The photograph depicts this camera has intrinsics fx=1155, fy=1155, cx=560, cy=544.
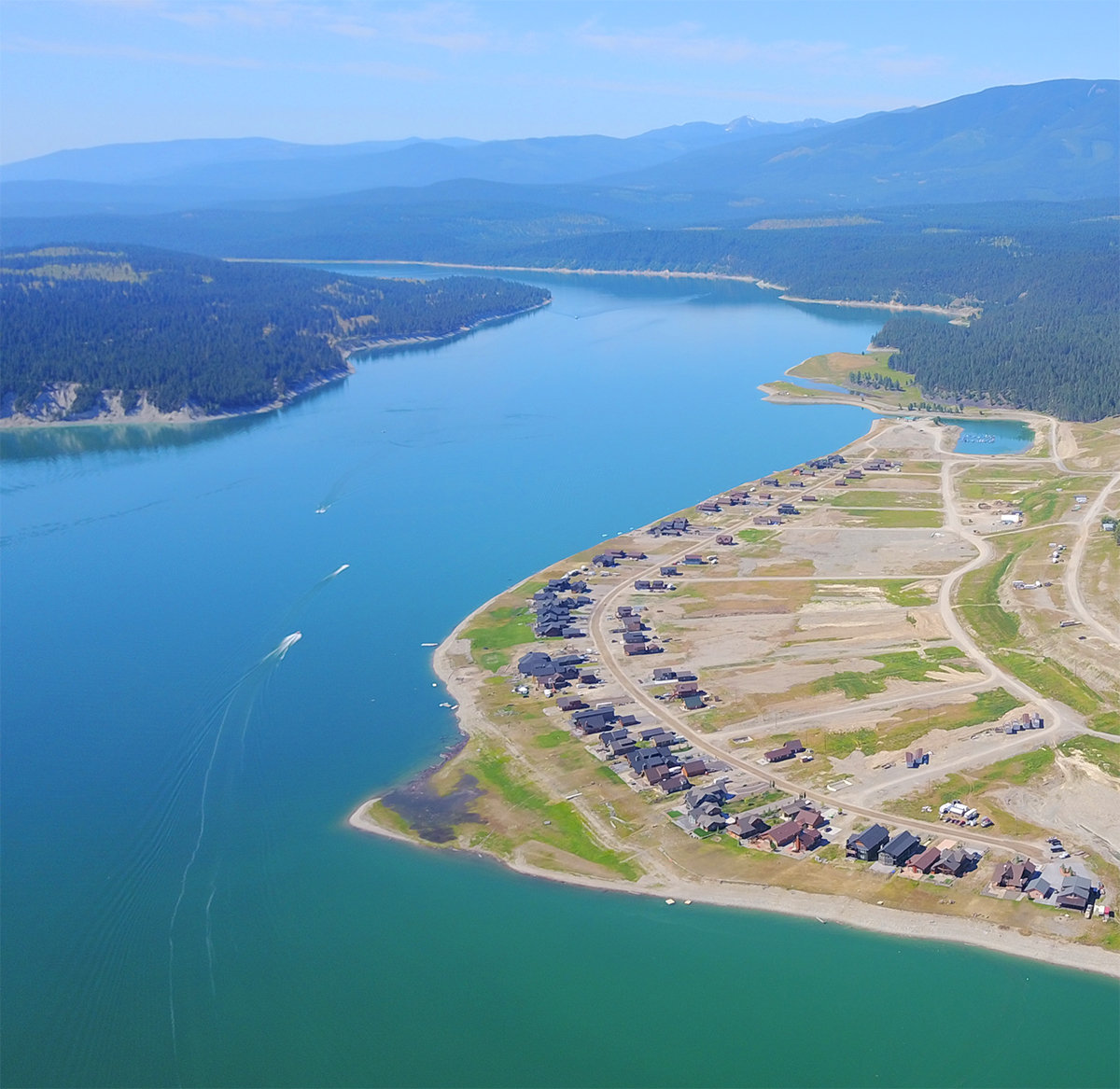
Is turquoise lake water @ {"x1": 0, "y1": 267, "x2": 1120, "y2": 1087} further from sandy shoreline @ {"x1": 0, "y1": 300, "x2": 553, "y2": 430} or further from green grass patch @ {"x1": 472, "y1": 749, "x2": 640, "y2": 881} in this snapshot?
sandy shoreline @ {"x1": 0, "y1": 300, "x2": 553, "y2": 430}

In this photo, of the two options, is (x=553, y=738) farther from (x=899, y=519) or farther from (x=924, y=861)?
(x=899, y=519)

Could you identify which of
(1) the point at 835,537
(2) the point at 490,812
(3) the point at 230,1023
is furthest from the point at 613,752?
(1) the point at 835,537

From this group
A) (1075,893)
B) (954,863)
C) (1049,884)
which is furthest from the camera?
(954,863)

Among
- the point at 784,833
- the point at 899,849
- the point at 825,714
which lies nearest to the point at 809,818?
the point at 784,833

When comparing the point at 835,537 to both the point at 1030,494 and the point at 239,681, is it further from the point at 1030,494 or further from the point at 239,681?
the point at 239,681

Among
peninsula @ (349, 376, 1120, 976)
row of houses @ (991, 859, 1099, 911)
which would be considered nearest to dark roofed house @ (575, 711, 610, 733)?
peninsula @ (349, 376, 1120, 976)

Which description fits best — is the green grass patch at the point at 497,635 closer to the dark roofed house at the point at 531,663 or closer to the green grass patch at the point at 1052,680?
the dark roofed house at the point at 531,663

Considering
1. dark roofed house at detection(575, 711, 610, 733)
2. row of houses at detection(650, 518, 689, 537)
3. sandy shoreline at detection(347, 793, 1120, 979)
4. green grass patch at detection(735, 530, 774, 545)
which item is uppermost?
row of houses at detection(650, 518, 689, 537)
